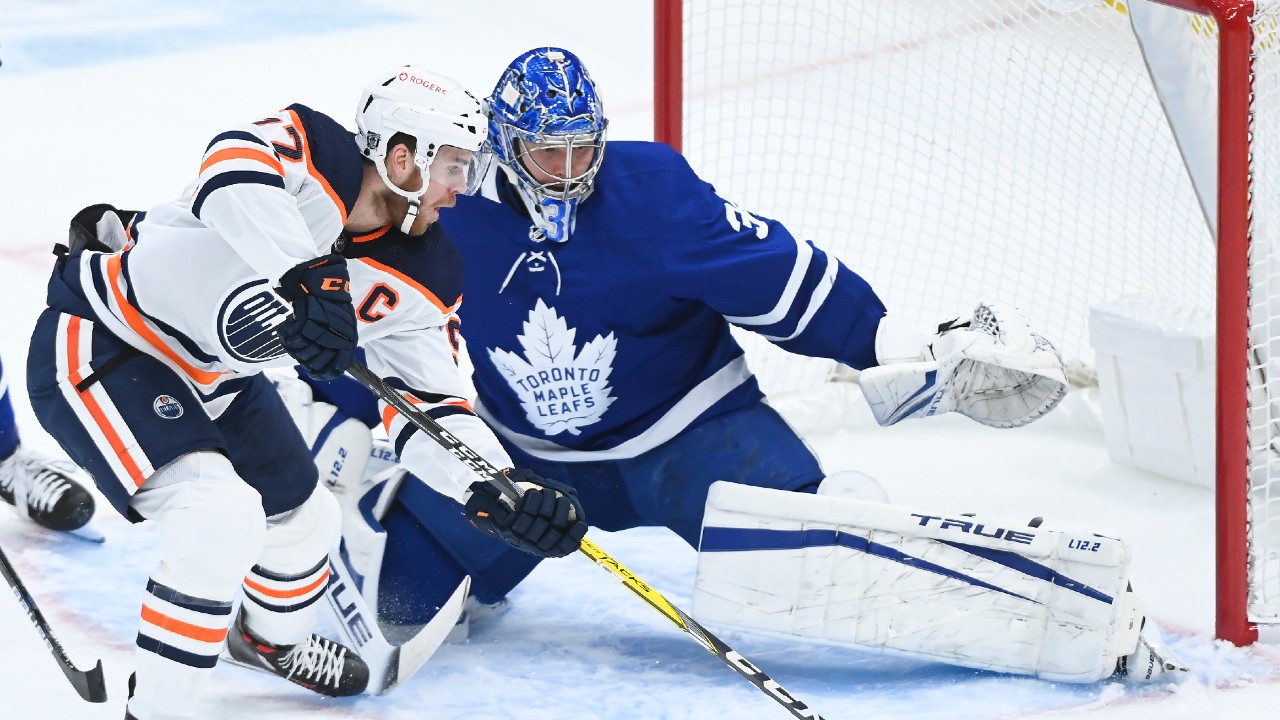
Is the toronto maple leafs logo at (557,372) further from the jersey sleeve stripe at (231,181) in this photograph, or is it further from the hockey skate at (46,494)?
the hockey skate at (46,494)

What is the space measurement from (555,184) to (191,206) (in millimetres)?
639

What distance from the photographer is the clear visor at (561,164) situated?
269 centimetres

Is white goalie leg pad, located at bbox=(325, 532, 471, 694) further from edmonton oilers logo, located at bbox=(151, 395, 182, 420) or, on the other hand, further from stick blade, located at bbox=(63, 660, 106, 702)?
edmonton oilers logo, located at bbox=(151, 395, 182, 420)

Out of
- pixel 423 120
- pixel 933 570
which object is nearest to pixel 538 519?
pixel 423 120

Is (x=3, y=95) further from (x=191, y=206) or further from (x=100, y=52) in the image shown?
(x=191, y=206)

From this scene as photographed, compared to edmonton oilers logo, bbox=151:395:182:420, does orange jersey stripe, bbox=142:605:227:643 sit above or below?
below

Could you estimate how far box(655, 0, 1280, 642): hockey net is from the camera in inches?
146

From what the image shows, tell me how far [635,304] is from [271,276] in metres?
0.78

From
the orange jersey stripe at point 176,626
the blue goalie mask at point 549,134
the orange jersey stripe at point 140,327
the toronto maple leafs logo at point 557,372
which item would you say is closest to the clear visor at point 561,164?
the blue goalie mask at point 549,134

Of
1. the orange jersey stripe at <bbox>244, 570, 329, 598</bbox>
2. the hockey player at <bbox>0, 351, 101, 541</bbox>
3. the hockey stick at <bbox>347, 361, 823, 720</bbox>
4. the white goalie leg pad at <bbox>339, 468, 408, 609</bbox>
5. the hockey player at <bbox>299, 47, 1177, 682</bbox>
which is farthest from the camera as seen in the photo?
the hockey player at <bbox>0, 351, 101, 541</bbox>

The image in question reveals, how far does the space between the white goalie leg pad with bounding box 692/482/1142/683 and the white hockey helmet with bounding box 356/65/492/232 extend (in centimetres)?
74

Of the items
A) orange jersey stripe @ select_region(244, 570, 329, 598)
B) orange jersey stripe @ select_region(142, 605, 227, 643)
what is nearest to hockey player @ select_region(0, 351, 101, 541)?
orange jersey stripe @ select_region(244, 570, 329, 598)

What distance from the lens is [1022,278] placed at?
4.20 meters

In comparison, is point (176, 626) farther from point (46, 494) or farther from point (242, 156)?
point (46, 494)
